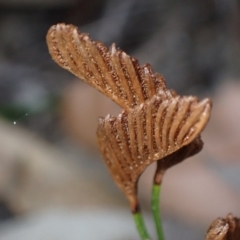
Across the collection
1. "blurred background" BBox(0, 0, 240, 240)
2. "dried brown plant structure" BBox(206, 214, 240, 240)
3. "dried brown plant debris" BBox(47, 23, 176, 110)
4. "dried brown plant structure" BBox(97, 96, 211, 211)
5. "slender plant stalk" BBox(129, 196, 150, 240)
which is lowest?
"dried brown plant structure" BBox(206, 214, 240, 240)

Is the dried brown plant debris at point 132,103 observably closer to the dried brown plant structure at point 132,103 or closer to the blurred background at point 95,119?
the dried brown plant structure at point 132,103

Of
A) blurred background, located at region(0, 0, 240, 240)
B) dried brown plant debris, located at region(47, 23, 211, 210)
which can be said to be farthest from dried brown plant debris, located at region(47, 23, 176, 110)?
blurred background, located at region(0, 0, 240, 240)

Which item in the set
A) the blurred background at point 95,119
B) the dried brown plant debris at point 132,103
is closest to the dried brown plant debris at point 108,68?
the dried brown plant debris at point 132,103

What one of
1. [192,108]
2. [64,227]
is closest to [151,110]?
[192,108]

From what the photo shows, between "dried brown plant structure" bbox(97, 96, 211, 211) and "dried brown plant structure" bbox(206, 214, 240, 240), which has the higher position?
"dried brown plant structure" bbox(97, 96, 211, 211)

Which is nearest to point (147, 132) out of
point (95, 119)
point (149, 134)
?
point (149, 134)

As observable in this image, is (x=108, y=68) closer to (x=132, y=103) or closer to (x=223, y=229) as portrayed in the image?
(x=132, y=103)

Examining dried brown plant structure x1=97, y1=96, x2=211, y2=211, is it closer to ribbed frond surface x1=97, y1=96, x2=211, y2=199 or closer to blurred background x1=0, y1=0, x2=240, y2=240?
ribbed frond surface x1=97, y1=96, x2=211, y2=199
